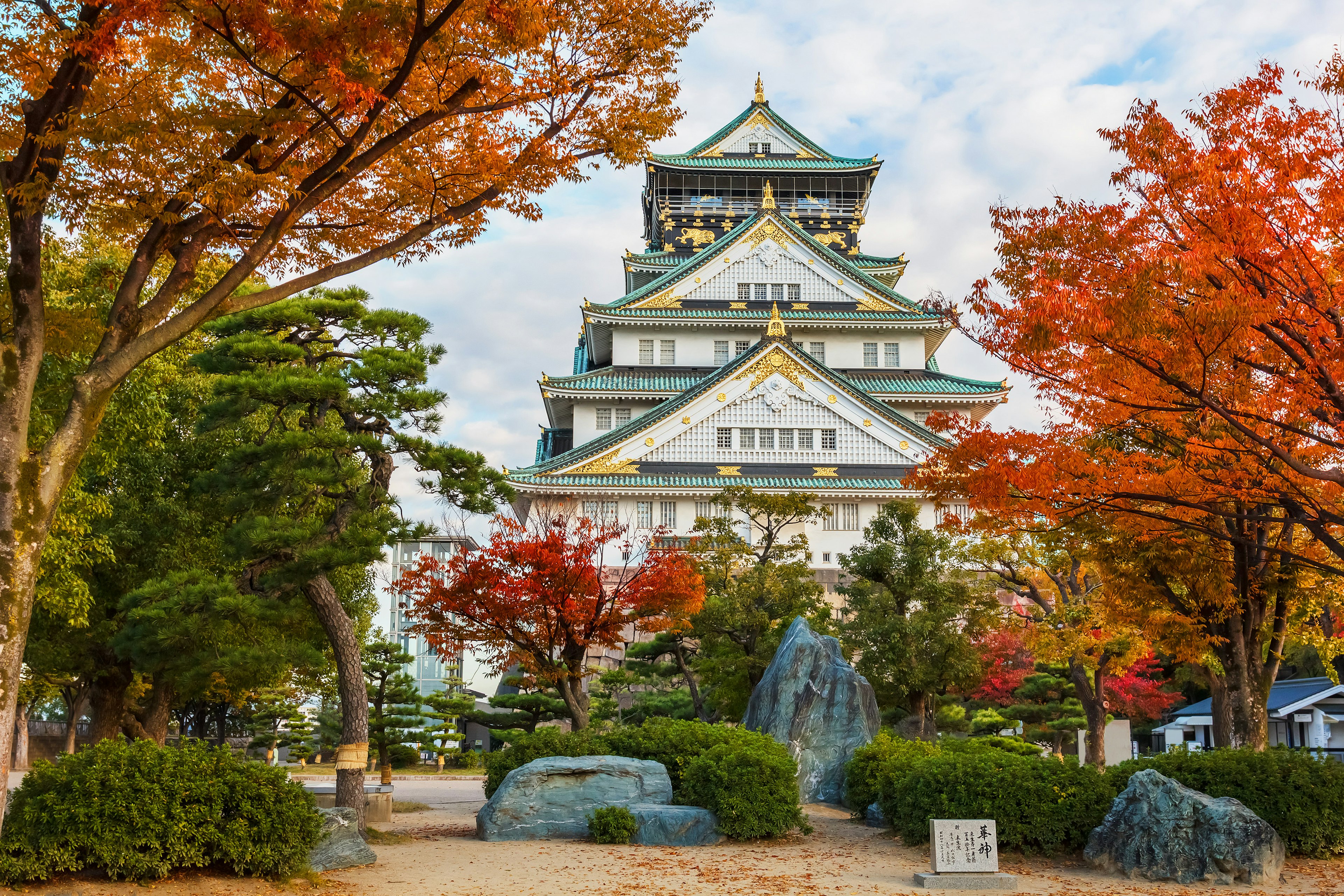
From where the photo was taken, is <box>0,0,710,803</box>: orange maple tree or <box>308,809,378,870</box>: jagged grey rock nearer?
<box>0,0,710,803</box>: orange maple tree

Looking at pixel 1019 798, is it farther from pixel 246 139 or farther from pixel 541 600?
pixel 246 139

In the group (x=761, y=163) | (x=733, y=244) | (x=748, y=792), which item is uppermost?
(x=761, y=163)

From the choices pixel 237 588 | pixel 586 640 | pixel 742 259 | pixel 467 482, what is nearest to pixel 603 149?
pixel 467 482

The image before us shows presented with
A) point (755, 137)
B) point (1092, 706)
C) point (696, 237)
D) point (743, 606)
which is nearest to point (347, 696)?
point (743, 606)

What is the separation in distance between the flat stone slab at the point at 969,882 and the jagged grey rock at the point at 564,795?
3.95m

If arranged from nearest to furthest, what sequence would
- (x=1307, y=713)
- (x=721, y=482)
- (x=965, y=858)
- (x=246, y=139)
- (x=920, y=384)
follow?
(x=246, y=139), (x=965, y=858), (x=1307, y=713), (x=721, y=482), (x=920, y=384)

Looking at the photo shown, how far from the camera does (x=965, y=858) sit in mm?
10234

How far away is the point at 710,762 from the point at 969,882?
3.72m

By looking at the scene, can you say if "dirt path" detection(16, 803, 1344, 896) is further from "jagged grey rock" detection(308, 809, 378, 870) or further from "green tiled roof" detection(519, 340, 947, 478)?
"green tiled roof" detection(519, 340, 947, 478)

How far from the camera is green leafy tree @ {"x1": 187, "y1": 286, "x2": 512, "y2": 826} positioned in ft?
41.8

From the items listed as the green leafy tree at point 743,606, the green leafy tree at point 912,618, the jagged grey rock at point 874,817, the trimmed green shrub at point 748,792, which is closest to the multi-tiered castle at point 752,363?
the green leafy tree at point 743,606

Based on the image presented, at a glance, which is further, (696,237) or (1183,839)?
(696,237)

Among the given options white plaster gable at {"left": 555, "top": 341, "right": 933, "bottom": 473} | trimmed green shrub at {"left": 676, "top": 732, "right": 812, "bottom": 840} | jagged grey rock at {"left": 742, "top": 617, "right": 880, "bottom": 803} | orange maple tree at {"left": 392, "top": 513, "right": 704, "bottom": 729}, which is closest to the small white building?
white plaster gable at {"left": 555, "top": 341, "right": 933, "bottom": 473}

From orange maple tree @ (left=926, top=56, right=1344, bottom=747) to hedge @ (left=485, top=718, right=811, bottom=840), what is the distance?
161 inches
